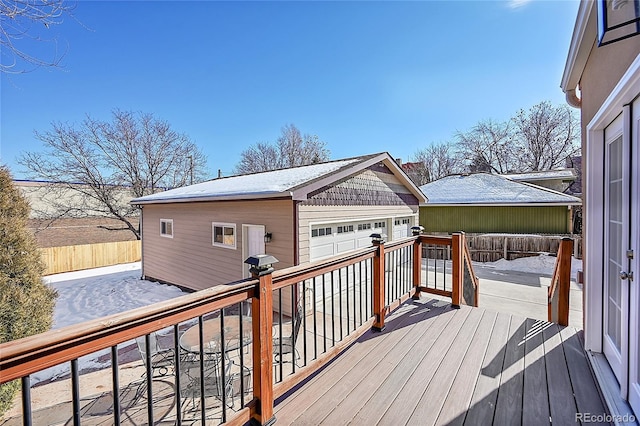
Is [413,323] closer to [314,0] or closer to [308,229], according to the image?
[308,229]

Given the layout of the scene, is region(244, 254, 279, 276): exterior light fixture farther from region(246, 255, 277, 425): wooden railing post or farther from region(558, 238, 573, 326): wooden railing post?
region(558, 238, 573, 326): wooden railing post

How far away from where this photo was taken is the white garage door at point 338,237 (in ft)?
21.3

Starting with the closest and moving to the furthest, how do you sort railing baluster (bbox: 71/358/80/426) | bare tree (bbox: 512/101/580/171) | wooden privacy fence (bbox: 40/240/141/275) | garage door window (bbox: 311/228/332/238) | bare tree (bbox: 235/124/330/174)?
railing baluster (bbox: 71/358/80/426) → garage door window (bbox: 311/228/332/238) → wooden privacy fence (bbox: 40/240/141/275) → bare tree (bbox: 512/101/580/171) → bare tree (bbox: 235/124/330/174)

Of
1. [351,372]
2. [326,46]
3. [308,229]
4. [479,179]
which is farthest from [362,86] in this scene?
[351,372]

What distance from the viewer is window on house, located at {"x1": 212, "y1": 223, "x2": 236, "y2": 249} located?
23.2ft

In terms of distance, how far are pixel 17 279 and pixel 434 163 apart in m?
27.9

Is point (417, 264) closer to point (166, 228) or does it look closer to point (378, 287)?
point (378, 287)

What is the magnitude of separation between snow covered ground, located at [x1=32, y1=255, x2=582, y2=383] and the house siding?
1785 mm

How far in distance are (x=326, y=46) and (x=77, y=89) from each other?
8.37m

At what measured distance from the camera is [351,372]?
243cm

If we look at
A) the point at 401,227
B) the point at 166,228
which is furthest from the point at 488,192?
the point at 166,228

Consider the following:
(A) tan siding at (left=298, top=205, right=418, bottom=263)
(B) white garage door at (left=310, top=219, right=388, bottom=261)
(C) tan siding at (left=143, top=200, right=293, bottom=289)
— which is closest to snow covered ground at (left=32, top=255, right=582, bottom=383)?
(C) tan siding at (left=143, top=200, right=293, bottom=289)

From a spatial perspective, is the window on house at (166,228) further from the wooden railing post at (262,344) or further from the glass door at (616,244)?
the glass door at (616,244)

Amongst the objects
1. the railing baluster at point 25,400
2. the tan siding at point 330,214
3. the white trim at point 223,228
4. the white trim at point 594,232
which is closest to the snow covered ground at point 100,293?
the white trim at point 223,228
